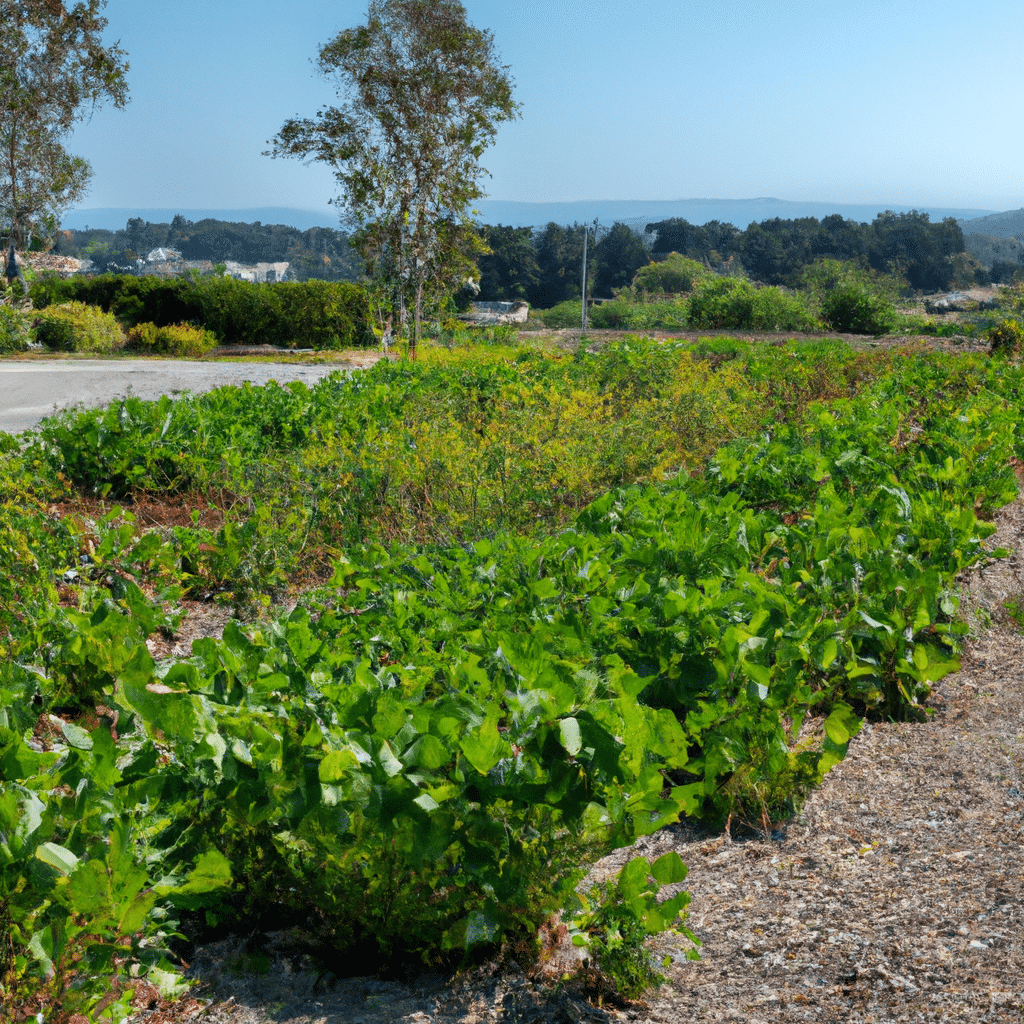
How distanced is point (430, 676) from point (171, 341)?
18018mm

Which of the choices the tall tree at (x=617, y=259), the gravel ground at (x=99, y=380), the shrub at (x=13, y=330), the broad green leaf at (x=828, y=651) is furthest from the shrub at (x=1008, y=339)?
the tall tree at (x=617, y=259)

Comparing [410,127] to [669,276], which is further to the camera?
[669,276]

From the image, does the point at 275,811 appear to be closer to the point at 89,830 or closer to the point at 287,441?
the point at 89,830

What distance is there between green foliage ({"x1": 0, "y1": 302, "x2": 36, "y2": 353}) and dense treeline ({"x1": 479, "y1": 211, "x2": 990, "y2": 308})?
34.1 m

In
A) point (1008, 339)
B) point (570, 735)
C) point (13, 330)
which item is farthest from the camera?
point (13, 330)

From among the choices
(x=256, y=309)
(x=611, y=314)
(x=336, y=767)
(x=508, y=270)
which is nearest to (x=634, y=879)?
(x=336, y=767)

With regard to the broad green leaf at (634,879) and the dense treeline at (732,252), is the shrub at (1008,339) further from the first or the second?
the dense treeline at (732,252)

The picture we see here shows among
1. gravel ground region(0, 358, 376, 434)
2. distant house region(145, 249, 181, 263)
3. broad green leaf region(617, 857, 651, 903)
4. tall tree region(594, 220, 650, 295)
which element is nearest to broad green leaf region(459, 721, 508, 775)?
broad green leaf region(617, 857, 651, 903)

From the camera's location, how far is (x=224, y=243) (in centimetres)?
9025

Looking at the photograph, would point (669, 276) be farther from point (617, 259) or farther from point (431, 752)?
point (431, 752)

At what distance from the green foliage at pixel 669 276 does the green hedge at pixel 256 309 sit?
1034 inches

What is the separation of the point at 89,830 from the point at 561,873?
0.84 metres

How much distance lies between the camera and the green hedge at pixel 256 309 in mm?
20156

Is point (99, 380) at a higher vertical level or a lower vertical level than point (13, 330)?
lower
